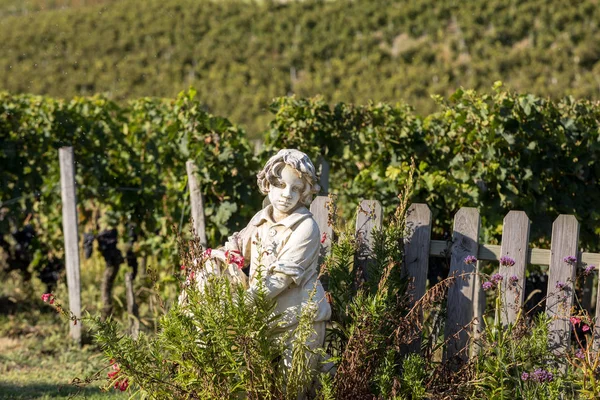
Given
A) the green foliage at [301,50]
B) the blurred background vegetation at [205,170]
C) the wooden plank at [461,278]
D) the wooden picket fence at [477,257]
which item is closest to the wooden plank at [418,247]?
the wooden picket fence at [477,257]

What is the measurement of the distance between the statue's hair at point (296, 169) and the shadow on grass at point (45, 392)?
1.83 m

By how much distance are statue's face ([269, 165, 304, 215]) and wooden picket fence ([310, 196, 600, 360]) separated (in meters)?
0.52

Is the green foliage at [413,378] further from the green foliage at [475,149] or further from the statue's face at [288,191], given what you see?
the green foliage at [475,149]

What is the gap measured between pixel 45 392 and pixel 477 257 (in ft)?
9.24

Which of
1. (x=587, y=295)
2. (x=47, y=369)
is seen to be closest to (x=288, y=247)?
(x=47, y=369)

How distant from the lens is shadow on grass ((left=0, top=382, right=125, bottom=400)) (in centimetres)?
492

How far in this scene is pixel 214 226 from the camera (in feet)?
21.1

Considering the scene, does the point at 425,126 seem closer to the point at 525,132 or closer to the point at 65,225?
the point at 525,132

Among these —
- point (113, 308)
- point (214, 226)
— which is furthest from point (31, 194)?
point (214, 226)

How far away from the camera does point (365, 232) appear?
4.36 metres

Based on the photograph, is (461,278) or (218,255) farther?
(461,278)

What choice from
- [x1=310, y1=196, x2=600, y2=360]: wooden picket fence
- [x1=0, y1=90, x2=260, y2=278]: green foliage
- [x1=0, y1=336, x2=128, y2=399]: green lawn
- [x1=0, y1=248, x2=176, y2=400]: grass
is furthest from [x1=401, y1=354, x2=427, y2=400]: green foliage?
[x1=0, y1=90, x2=260, y2=278]: green foliage

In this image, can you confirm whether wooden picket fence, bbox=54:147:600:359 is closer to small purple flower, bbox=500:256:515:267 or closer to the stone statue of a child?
small purple flower, bbox=500:256:515:267

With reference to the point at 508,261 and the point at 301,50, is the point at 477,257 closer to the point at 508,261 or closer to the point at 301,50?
the point at 508,261
